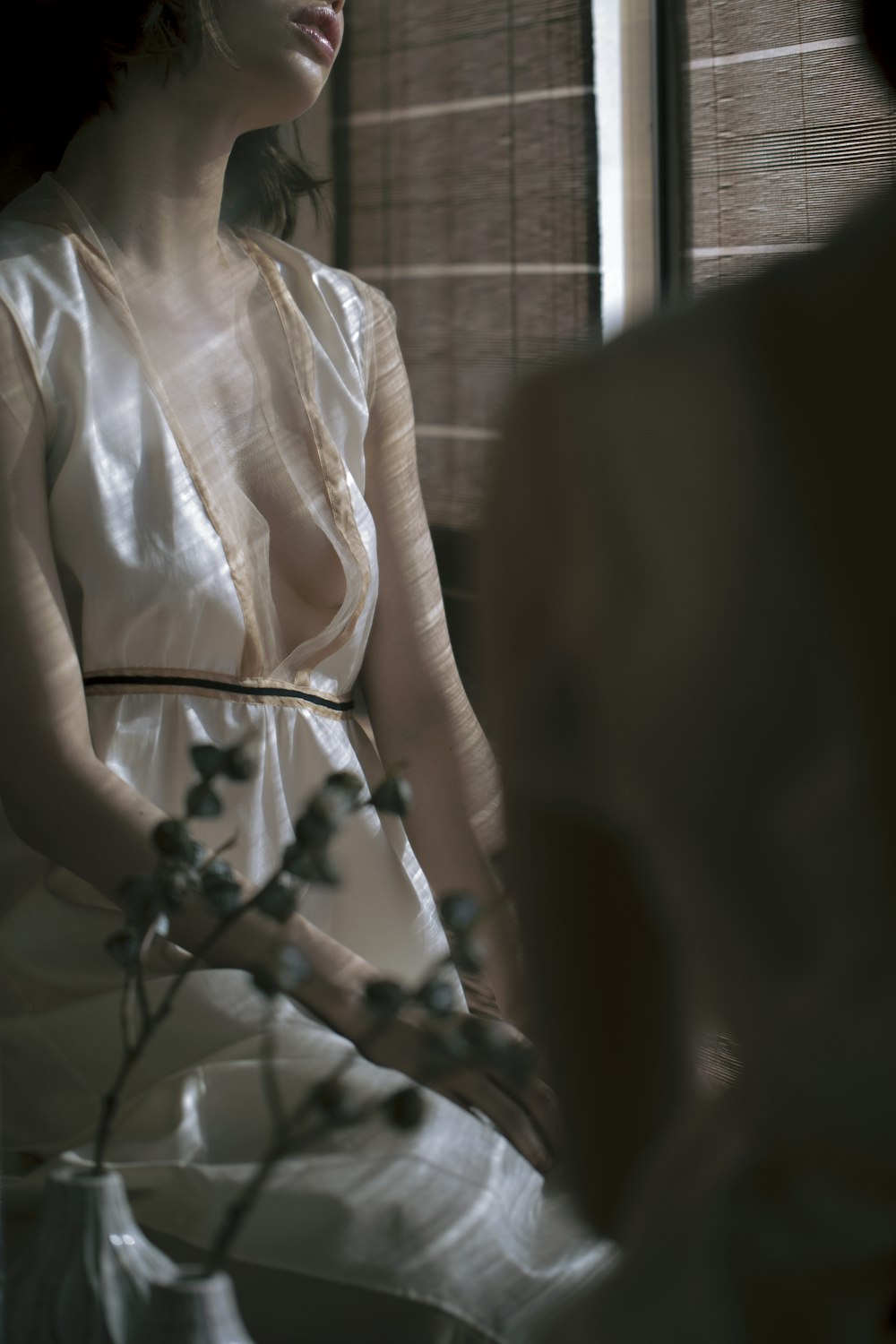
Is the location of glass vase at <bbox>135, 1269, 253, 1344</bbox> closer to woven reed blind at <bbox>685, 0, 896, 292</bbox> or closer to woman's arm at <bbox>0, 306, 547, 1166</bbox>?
woman's arm at <bbox>0, 306, 547, 1166</bbox>

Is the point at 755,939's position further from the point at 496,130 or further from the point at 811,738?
the point at 496,130

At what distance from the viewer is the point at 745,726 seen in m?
0.43

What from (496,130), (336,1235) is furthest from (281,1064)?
(496,130)

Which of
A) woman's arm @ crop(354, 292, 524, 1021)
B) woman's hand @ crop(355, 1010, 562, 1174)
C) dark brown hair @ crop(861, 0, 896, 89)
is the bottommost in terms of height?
woman's hand @ crop(355, 1010, 562, 1174)

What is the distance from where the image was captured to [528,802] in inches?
18.4

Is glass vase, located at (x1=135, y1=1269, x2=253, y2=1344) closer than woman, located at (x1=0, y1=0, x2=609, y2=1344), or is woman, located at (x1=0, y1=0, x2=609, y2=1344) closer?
glass vase, located at (x1=135, y1=1269, x2=253, y2=1344)

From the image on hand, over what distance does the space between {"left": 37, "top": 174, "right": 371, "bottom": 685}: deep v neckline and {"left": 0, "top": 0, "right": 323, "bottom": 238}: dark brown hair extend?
0.03 meters

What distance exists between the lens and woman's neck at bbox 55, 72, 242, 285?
68cm

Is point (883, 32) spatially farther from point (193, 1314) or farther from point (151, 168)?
point (193, 1314)

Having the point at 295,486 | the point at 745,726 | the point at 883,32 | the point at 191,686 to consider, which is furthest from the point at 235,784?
the point at 883,32

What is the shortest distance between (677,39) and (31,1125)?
622 mm

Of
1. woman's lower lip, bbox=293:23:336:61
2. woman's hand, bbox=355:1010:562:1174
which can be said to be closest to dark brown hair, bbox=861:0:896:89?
woman's lower lip, bbox=293:23:336:61

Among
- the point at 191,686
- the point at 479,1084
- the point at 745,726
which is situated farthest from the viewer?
the point at 191,686

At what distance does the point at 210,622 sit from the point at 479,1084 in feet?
0.92
